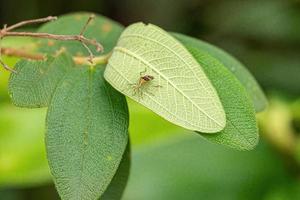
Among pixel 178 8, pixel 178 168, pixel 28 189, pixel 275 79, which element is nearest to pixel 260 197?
pixel 178 168

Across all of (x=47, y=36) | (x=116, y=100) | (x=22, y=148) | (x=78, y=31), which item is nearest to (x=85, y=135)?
(x=116, y=100)

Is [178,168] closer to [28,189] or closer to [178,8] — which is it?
[28,189]

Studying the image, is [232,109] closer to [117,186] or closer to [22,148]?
[117,186]

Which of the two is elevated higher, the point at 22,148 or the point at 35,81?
the point at 35,81

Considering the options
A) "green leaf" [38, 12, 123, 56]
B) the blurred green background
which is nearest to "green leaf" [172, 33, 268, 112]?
"green leaf" [38, 12, 123, 56]

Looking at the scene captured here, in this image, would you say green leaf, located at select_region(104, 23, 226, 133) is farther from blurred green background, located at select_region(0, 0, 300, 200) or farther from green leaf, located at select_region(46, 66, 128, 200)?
blurred green background, located at select_region(0, 0, 300, 200)

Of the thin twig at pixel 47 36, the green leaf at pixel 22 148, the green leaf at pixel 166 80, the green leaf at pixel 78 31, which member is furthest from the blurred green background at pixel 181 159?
the green leaf at pixel 166 80
